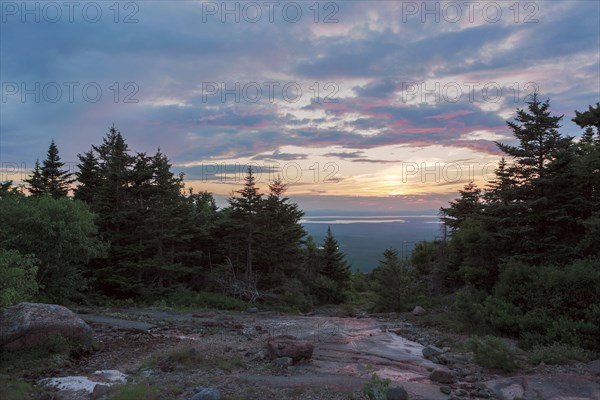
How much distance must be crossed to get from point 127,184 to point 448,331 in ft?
92.3

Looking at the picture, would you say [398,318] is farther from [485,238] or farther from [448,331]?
[485,238]

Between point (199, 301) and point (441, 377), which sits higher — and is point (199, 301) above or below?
below

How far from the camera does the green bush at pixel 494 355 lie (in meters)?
13.4

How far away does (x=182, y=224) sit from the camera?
35.2 metres

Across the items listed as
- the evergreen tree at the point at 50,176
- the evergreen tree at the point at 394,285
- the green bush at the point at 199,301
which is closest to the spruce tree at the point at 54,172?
the evergreen tree at the point at 50,176

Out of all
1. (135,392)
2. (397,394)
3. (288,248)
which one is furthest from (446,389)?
(288,248)

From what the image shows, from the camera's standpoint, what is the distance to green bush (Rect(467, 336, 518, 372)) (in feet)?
44.1

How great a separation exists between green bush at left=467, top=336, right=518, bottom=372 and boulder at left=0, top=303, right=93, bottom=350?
46.2ft

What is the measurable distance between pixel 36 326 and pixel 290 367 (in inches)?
346

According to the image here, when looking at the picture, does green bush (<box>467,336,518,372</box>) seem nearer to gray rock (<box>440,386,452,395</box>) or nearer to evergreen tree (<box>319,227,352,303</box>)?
gray rock (<box>440,386,452,395</box>)

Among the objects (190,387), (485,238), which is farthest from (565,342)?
(190,387)

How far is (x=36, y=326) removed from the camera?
13.7m

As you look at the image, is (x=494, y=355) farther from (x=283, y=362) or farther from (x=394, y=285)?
(x=394, y=285)

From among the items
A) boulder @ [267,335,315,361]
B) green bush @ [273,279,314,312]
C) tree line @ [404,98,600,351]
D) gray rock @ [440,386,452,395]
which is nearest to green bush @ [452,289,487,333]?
tree line @ [404,98,600,351]
